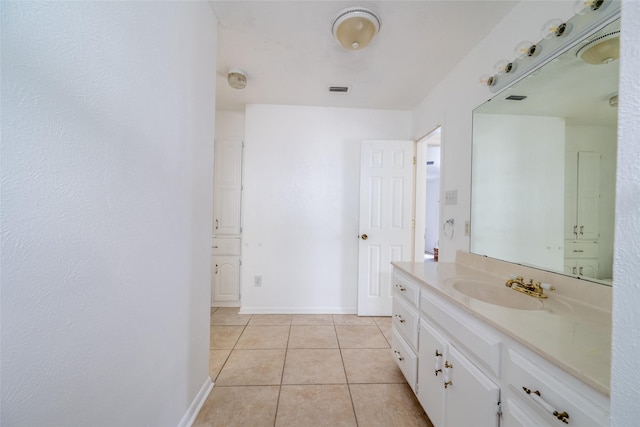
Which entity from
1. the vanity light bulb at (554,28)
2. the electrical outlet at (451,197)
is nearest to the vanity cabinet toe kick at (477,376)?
the electrical outlet at (451,197)

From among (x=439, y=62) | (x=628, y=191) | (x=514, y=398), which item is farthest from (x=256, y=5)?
(x=514, y=398)

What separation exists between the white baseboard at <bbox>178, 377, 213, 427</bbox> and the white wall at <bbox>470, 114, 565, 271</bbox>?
6.69ft

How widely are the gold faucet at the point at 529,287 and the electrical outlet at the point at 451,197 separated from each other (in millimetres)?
797

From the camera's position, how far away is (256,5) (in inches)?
54.8

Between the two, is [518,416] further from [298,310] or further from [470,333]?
[298,310]

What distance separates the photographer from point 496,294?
4.10 feet

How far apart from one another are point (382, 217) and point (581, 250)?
5.65 ft

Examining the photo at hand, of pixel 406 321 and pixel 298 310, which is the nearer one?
pixel 406 321

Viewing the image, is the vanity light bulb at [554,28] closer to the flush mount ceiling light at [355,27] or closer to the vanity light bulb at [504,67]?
the vanity light bulb at [504,67]

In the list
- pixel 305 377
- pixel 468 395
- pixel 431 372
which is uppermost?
pixel 468 395

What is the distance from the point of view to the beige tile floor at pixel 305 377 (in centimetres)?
134

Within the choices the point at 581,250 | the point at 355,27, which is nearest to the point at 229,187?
the point at 355,27

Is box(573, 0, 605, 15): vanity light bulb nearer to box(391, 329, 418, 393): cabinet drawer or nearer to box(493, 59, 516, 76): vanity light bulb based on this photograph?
box(493, 59, 516, 76): vanity light bulb

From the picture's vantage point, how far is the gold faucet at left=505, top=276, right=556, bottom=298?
1081 millimetres
